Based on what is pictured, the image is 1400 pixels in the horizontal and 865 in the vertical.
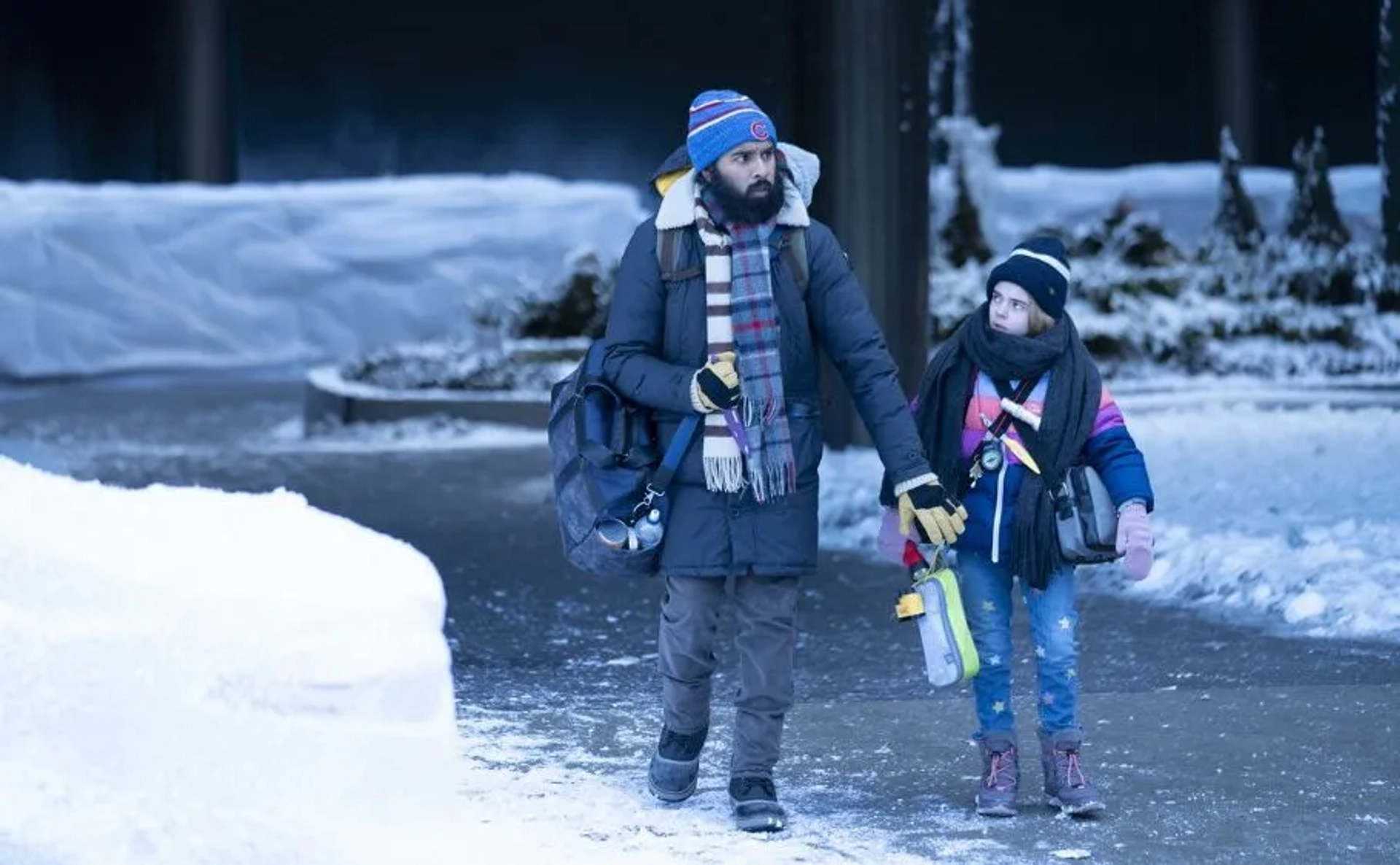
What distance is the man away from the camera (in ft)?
19.7

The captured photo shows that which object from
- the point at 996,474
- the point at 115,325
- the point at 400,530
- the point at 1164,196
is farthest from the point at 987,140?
the point at 996,474

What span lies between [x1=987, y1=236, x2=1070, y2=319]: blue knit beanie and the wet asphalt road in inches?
46.4

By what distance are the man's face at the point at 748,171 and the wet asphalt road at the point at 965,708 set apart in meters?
1.44

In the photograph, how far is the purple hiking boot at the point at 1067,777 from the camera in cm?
604

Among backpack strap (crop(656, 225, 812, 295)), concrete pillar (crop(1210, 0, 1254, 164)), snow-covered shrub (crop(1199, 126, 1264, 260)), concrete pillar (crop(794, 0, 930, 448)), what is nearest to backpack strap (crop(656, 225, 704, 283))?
backpack strap (crop(656, 225, 812, 295))

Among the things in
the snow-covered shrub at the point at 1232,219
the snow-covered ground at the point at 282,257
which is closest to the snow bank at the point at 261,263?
the snow-covered ground at the point at 282,257

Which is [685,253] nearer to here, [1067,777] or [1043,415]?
[1043,415]

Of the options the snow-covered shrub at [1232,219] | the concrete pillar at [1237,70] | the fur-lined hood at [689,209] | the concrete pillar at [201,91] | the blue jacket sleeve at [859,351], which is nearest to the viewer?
the blue jacket sleeve at [859,351]

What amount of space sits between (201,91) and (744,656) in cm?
2009

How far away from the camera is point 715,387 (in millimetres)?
5941

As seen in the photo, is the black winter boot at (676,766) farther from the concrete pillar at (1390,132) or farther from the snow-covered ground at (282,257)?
the snow-covered ground at (282,257)

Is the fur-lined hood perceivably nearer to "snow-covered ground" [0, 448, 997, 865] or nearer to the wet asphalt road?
"snow-covered ground" [0, 448, 997, 865]

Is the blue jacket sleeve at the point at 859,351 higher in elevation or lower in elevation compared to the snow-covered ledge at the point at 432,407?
higher

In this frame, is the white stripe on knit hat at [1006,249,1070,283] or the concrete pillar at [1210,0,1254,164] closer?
the white stripe on knit hat at [1006,249,1070,283]
